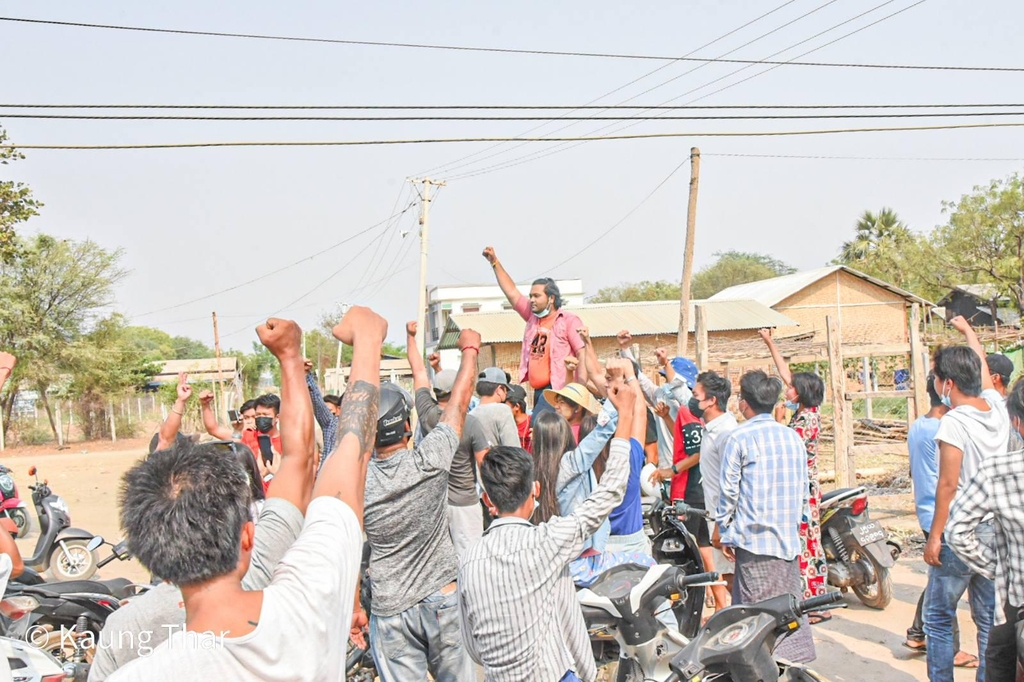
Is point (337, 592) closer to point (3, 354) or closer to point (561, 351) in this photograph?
point (3, 354)

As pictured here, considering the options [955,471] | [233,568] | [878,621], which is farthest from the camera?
[878,621]

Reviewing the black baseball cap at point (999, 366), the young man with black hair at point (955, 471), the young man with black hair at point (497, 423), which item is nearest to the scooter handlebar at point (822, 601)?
the young man with black hair at point (955, 471)

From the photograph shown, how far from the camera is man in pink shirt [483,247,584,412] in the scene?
699 cm

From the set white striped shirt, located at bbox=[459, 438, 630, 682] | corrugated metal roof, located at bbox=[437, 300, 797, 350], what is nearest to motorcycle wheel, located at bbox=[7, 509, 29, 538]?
white striped shirt, located at bbox=[459, 438, 630, 682]

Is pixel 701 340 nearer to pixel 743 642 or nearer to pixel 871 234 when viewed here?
pixel 743 642

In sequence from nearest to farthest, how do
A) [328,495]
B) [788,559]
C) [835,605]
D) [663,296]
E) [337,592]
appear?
1. [337,592]
2. [328,495]
3. [835,605]
4. [788,559]
5. [663,296]

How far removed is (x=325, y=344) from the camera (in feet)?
193

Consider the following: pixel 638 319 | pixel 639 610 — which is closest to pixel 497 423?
pixel 639 610

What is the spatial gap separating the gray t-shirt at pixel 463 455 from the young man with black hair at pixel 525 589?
2047mm

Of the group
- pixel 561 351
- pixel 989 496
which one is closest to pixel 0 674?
pixel 989 496

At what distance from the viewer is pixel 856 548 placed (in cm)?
693

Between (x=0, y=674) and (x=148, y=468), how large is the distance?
864 mm

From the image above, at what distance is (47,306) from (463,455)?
121 feet

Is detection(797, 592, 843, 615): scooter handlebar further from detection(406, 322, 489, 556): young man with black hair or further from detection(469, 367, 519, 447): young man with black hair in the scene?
detection(406, 322, 489, 556): young man with black hair
